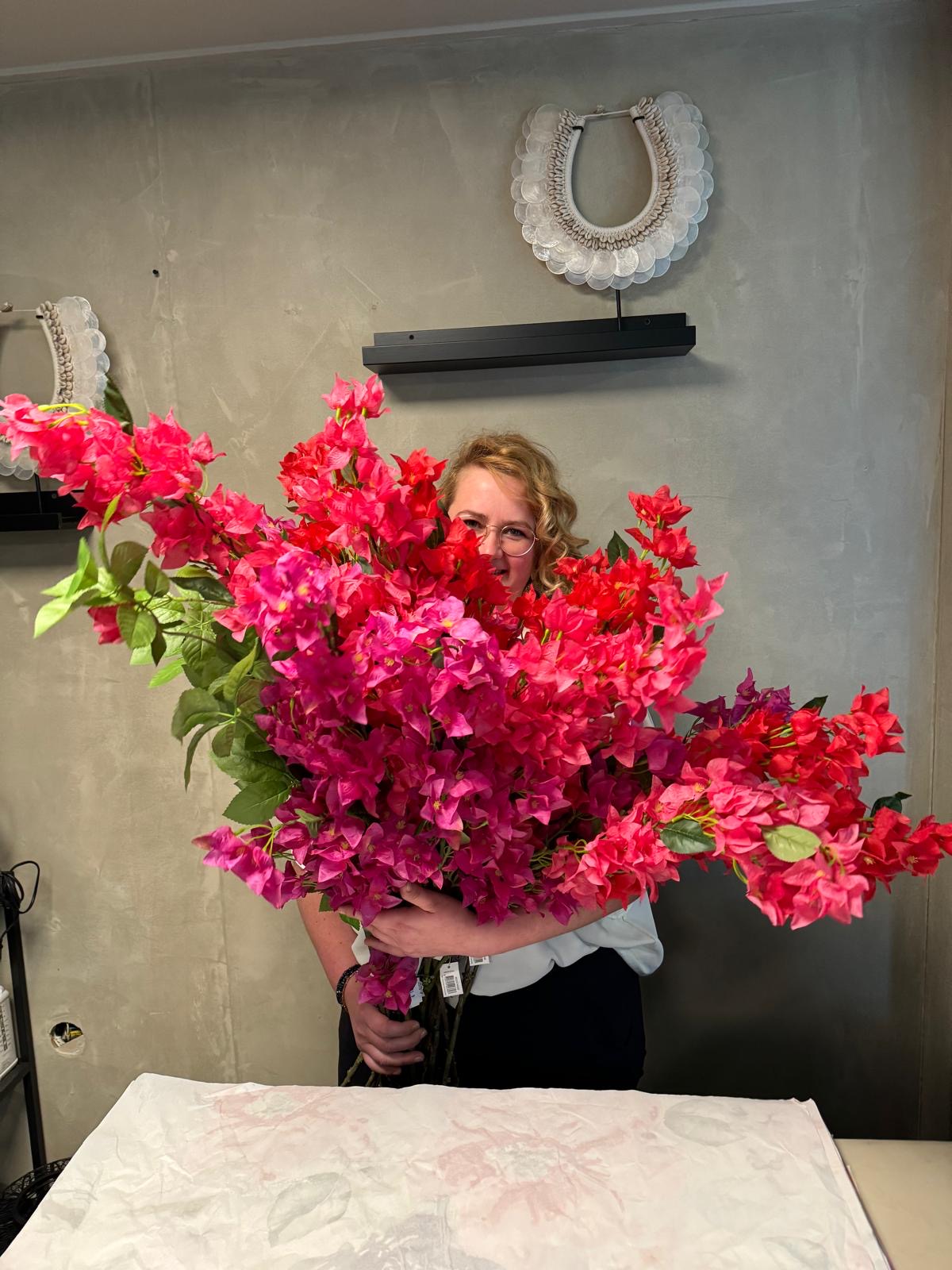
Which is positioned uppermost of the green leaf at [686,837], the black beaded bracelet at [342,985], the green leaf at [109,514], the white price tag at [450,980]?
the green leaf at [109,514]

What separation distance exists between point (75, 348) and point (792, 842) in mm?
1667

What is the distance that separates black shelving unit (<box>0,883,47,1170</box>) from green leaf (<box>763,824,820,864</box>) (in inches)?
71.4

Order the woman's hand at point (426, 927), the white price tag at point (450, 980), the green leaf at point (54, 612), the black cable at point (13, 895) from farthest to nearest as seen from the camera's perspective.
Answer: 1. the black cable at point (13, 895)
2. the white price tag at point (450, 980)
3. the woman's hand at point (426, 927)
4. the green leaf at point (54, 612)

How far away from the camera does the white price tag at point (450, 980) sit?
102 centimetres

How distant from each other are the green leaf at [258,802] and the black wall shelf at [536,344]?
3.59 feet

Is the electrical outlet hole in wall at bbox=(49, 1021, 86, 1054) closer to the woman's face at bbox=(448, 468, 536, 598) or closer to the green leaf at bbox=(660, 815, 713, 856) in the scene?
the woman's face at bbox=(448, 468, 536, 598)

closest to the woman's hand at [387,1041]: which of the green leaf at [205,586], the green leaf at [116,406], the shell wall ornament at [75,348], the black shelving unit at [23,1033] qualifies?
the green leaf at [205,586]

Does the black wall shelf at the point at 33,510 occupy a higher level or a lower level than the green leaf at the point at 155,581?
higher

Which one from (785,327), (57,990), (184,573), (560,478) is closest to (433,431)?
(560,478)

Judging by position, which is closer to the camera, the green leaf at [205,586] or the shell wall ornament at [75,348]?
the green leaf at [205,586]

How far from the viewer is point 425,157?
1.67m

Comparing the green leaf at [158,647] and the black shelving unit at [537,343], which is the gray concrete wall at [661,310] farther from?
the green leaf at [158,647]

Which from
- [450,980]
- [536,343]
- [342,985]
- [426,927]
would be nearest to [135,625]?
[426,927]

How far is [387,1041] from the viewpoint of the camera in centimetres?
106
